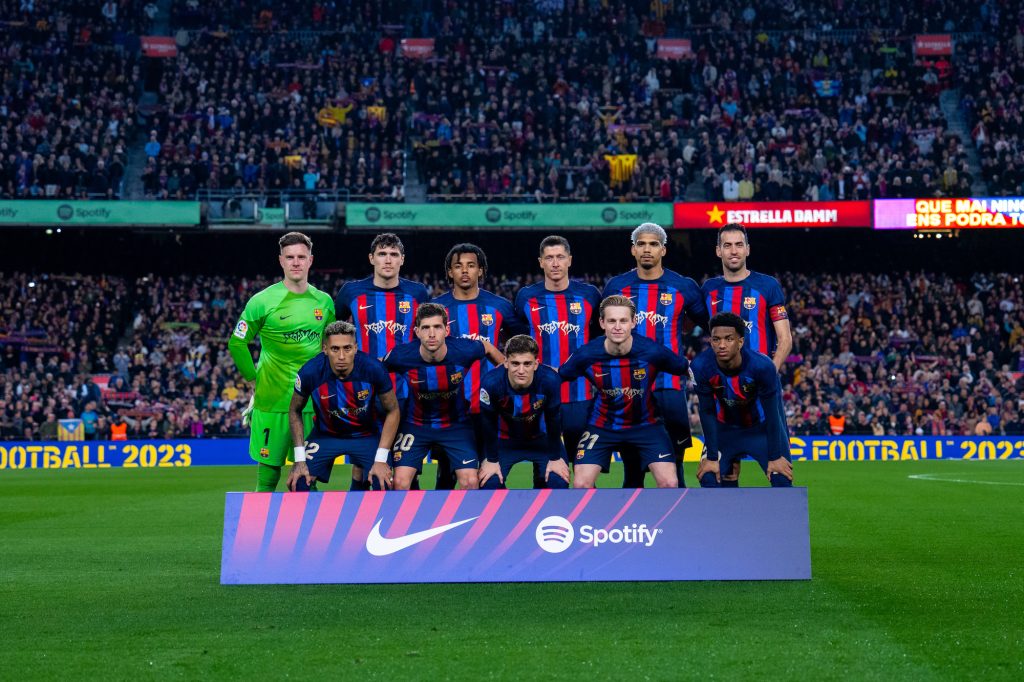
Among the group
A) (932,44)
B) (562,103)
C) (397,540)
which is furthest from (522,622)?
(932,44)

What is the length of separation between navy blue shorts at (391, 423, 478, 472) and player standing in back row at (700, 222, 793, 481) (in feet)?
6.76

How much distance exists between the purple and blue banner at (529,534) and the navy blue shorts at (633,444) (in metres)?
0.97

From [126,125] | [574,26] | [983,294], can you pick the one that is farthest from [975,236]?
[126,125]

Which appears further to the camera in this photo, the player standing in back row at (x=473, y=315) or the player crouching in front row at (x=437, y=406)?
the player standing in back row at (x=473, y=315)

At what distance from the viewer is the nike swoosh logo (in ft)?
24.5

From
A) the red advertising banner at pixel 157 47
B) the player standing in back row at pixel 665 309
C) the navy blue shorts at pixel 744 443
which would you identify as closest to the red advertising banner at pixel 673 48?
the red advertising banner at pixel 157 47

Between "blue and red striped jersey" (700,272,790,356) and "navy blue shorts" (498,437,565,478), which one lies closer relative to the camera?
"navy blue shorts" (498,437,565,478)

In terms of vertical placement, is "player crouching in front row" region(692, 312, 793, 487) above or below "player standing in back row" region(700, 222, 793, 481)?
below

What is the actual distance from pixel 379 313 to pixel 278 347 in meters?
0.82

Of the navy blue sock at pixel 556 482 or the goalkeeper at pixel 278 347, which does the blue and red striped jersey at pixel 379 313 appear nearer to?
the goalkeeper at pixel 278 347

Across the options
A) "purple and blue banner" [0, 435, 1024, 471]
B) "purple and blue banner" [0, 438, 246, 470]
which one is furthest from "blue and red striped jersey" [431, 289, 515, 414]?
"purple and blue banner" [0, 438, 246, 470]

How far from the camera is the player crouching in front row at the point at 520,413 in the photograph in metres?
8.02

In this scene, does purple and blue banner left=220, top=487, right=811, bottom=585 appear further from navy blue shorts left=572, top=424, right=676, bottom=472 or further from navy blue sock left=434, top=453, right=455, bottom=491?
navy blue sock left=434, top=453, right=455, bottom=491

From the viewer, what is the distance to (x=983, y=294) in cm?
3288
